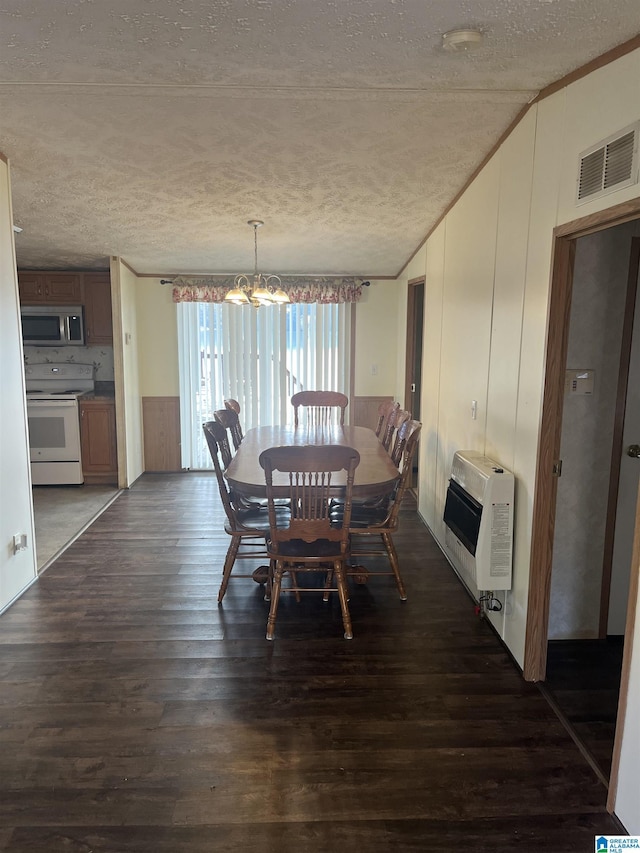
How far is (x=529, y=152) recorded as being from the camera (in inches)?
89.5

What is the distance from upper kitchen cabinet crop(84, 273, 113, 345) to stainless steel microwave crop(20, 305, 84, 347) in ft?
0.28

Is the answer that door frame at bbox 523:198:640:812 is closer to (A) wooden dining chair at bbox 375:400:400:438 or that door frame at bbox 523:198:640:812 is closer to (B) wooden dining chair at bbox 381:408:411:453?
(B) wooden dining chair at bbox 381:408:411:453

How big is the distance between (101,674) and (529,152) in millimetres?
2954

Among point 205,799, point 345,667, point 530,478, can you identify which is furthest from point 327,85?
point 205,799

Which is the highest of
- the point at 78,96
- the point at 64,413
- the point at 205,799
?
the point at 78,96

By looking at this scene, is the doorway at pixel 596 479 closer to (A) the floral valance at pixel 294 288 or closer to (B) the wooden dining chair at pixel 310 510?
(B) the wooden dining chair at pixel 310 510

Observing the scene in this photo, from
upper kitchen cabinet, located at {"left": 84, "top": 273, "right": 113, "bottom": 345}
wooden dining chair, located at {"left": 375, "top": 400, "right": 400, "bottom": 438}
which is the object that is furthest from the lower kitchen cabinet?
wooden dining chair, located at {"left": 375, "top": 400, "right": 400, "bottom": 438}

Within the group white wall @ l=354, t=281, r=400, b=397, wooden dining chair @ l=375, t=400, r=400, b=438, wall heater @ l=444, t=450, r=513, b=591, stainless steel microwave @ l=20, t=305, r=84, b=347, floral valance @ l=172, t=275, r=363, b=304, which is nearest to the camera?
wall heater @ l=444, t=450, r=513, b=591

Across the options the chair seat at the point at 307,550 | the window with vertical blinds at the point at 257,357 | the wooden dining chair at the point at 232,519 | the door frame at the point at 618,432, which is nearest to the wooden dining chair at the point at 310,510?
the chair seat at the point at 307,550

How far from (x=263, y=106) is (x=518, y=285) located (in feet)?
4.67

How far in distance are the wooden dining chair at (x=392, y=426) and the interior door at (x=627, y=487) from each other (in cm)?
130

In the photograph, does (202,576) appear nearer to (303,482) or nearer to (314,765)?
(303,482)

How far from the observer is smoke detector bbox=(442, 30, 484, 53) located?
5.46 ft

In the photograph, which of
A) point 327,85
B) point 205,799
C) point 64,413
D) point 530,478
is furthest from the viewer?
point 64,413
